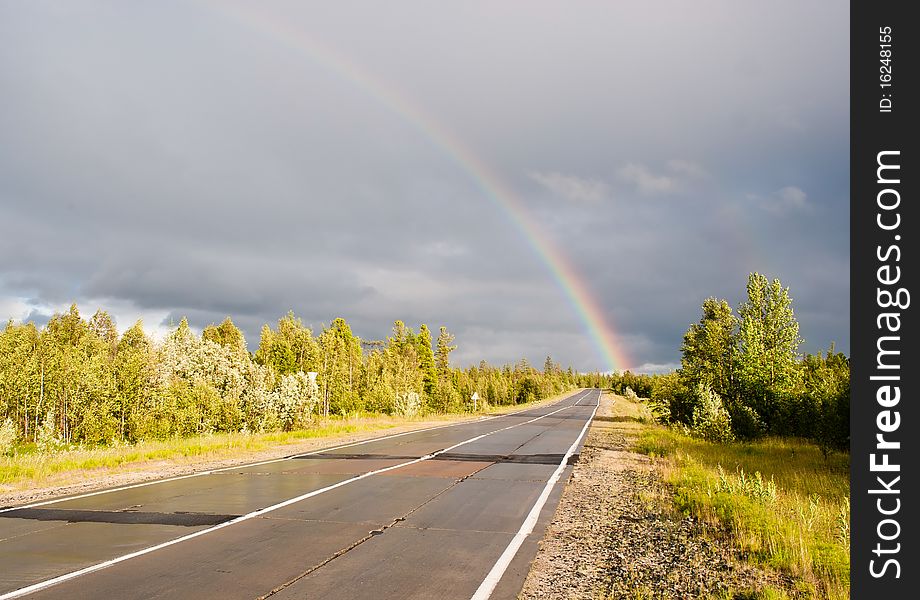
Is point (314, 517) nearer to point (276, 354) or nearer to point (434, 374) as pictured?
point (276, 354)

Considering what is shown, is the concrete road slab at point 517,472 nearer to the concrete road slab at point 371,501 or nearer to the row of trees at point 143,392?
the concrete road slab at point 371,501

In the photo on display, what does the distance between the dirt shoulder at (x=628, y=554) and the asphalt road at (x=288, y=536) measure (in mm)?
409

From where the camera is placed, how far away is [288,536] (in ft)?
27.7

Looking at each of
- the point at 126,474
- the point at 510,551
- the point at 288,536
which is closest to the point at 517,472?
the point at 510,551

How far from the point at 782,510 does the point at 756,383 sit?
21186 mm

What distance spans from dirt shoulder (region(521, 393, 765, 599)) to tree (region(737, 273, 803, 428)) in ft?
61.9

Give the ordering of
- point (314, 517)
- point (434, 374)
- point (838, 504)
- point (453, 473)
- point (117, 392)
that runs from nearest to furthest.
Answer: point (314, 517) < point (838, 504) < point (453, 473) < point (117, 392) < point (434, 374)

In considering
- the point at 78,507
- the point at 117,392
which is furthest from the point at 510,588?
the point at 117,392

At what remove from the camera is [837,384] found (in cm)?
2377

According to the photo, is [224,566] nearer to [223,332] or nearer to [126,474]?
[126,474]

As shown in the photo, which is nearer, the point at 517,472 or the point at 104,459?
the point at 517,472

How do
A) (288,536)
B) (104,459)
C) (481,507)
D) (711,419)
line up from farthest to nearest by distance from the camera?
(711,419) < (104,459) < (481,507) < (288,536)

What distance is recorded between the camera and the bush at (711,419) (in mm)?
27359

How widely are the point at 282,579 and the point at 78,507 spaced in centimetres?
676
